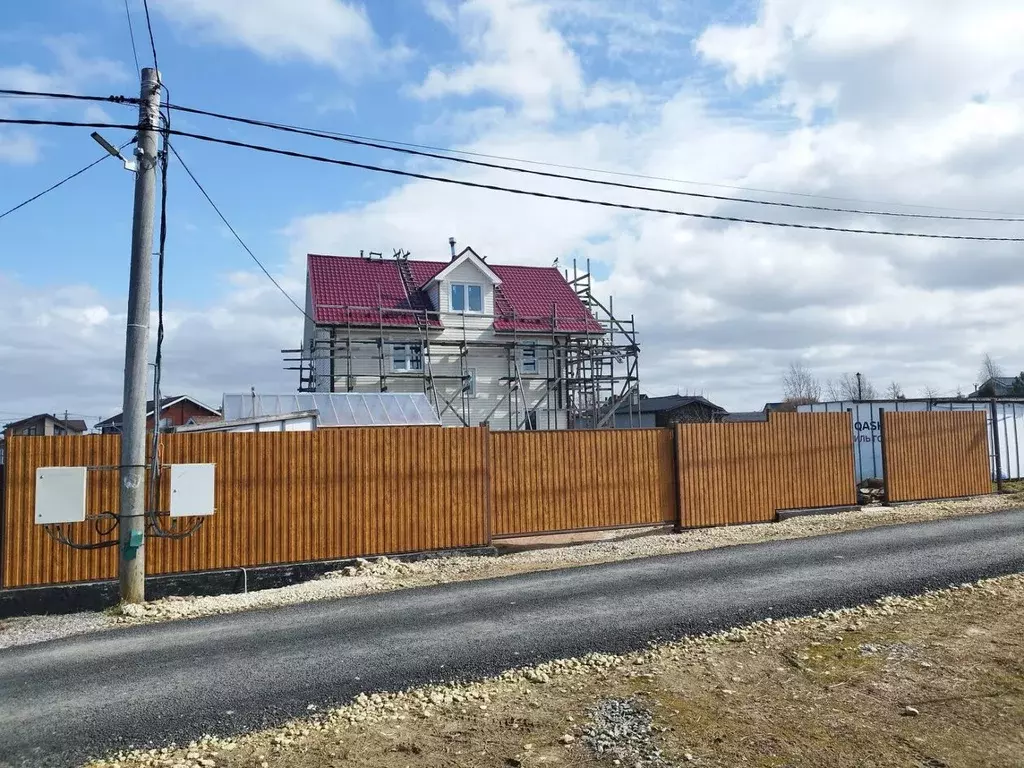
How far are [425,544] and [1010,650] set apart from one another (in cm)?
804

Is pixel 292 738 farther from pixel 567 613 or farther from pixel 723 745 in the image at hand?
pixel 567 613

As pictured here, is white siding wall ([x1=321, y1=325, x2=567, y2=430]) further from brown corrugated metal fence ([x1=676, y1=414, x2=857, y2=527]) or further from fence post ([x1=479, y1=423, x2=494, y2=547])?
fence post ([x1=479, y1=423, x2=494, y2=547])

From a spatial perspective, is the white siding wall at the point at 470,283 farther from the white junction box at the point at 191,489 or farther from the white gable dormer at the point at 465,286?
the white junction box at the point at 191,489

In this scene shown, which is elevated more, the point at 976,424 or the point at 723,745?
the point at 976,424

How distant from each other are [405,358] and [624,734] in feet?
79.4

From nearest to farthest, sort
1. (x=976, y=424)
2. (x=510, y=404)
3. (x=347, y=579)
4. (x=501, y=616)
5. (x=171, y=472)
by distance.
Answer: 1. (x=501, y=616)
2. (x=171, y=472)
3. (x=347, y=579)
4. (x=976, y=424)
5. (x=510, y=404)

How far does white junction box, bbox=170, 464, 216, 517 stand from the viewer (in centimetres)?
995

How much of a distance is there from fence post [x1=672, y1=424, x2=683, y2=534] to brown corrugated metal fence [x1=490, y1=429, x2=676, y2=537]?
72 millimetres

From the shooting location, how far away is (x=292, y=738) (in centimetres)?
516

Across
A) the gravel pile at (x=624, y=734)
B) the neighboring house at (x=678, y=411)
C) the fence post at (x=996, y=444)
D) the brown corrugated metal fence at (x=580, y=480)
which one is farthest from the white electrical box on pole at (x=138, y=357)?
the neighboring house at (x=678, y=411)

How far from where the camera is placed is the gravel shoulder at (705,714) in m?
4.79

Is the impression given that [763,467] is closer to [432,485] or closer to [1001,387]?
[432,485]

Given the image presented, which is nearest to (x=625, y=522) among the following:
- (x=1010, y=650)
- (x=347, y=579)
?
(x=347, y=579)

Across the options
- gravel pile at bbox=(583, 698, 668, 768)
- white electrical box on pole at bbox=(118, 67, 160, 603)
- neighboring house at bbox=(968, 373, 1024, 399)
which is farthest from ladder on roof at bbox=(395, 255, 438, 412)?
neighboring house at bbox=(968, 373, 1024, 399)
